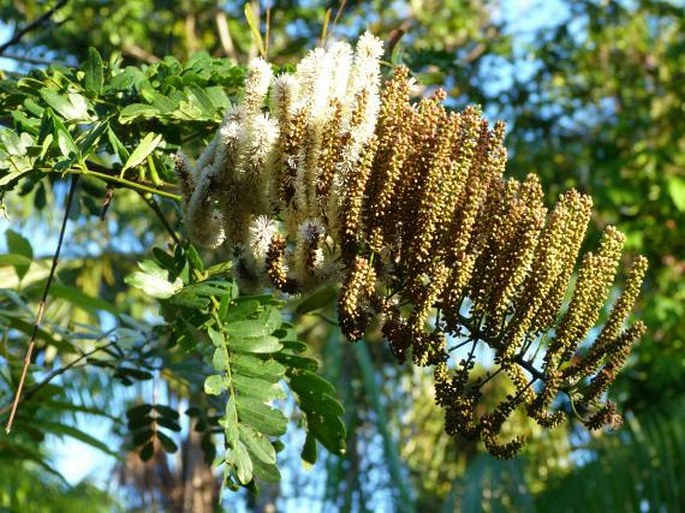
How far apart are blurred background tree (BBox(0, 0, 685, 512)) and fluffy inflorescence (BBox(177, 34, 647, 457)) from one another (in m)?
3.16

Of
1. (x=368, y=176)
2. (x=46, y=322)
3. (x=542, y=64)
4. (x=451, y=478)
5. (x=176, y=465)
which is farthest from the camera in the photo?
(x=176, y=465)

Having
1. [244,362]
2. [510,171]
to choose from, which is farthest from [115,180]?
[510,171]

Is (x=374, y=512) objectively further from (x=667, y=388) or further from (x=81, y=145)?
(x=81, y=145)

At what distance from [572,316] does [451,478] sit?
622 centimetres

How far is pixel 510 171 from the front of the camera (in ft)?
23.9

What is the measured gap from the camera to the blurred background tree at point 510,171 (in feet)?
19.4

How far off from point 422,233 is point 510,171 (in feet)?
17.6

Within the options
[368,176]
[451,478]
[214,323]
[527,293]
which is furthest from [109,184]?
[451,478]

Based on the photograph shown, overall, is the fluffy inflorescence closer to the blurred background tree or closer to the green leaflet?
the green leaflet

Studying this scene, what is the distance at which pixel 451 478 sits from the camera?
8.12 meters

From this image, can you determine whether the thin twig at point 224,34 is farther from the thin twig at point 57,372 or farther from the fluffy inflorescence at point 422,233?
the fluffy inflorescence at point 422,233

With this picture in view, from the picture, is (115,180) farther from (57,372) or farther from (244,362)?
(57,372)

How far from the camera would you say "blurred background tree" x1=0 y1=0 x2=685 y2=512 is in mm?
5926

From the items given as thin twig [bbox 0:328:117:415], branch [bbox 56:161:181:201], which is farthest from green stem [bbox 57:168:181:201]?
thin twig [bbox 0:328:117:415]
